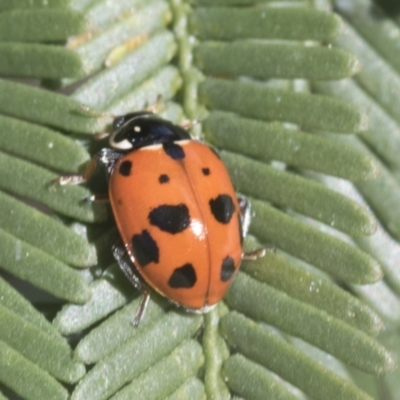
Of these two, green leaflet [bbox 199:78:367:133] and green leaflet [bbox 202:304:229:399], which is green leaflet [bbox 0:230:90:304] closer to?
green leaflet [bbox 202:304:229:399]

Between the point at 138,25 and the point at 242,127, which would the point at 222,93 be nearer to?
the point at 242,127

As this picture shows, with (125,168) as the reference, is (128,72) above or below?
above

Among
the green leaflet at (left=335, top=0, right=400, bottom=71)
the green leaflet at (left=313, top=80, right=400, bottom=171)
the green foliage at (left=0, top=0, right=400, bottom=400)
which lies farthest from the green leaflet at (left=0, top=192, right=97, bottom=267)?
the green leaflet at (left=335, top=0, right=400, bottom=71)

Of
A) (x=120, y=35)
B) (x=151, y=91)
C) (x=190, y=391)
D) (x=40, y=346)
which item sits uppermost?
(x=120, y=35)

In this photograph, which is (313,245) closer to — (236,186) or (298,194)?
(298,194)

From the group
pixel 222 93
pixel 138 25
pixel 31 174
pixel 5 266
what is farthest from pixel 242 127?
pixel 5 266

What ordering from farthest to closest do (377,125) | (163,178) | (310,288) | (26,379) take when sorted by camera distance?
(377,125)
(163,178)
(310,288)
(26,379)

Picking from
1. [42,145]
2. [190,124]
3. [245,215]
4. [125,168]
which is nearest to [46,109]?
[42,145]
